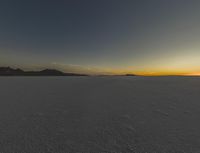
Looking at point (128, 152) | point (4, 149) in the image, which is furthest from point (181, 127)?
point (4, 149)

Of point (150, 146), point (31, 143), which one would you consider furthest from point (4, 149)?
point (150, 146)

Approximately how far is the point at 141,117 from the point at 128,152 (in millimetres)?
1797

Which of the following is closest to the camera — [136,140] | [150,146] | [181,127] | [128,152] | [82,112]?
[128,152]

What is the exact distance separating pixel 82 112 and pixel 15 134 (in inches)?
Result: 78.4

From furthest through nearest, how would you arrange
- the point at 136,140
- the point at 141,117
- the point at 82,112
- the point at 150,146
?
the point at 82,112 < the point at 141,117 < the point at 136,140 < the point at 150,146

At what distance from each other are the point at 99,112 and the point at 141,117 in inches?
55.6

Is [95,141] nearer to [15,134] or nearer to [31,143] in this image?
[31,143]

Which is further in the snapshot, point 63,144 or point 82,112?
point 82,112

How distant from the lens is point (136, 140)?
2656 millimetres

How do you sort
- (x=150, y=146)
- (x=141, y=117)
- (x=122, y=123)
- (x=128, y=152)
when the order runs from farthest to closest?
(x=141, y=117) < (x=122, y=123) < (x=150, y=146) < (x=128, y=152)

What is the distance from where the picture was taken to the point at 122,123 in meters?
3.45

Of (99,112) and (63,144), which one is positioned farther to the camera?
(99,112)

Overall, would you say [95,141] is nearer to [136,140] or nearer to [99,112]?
[136,140]

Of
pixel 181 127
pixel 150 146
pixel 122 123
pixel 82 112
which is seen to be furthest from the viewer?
pixel 82 112
